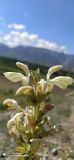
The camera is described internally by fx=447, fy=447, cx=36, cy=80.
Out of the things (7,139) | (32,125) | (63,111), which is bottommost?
(32,125)

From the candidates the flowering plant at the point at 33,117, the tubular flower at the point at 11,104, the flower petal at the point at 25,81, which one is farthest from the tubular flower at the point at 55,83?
the tubular flower at the point at 11,104

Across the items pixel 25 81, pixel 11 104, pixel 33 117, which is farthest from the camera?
pixel 11 104

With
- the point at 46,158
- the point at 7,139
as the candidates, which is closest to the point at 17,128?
the point at 46,158

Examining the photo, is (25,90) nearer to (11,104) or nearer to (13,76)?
(13,76)

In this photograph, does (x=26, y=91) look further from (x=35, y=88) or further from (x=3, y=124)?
(x=3, y=124)

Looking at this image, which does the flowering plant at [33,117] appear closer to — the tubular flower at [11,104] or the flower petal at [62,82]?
the flower petal at [62,82]

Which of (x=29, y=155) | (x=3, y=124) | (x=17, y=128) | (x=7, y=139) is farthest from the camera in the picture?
(x=3, y=124)

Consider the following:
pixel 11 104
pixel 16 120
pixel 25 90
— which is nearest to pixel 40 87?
pixel 25 90

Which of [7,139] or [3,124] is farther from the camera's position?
[3,124]

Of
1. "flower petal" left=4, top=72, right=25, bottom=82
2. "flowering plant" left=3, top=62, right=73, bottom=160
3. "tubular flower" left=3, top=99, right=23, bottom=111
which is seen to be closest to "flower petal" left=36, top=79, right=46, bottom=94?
"flowering plant" left=3, top=62, right=73, bottom=160

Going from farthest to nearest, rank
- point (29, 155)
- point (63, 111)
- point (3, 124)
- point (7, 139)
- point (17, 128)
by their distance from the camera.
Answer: point (63, 111) < point (3, 124) < point (7, 139) < point (17, 128) < point (29, 155)

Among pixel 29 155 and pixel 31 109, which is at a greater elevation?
pixel 31 109
